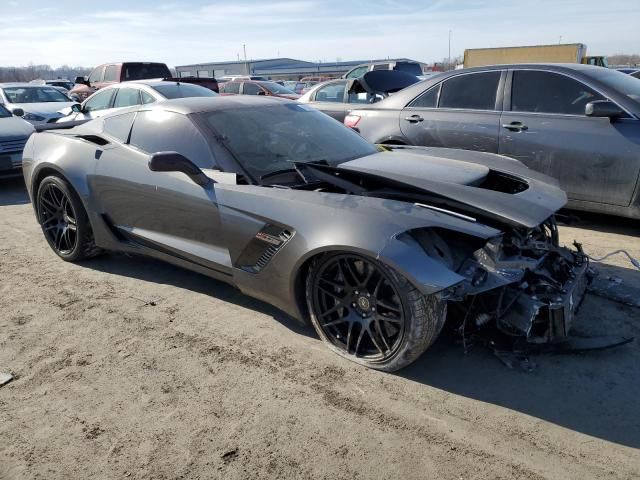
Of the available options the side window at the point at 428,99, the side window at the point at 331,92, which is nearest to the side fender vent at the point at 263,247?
the side window at the point at 428,99

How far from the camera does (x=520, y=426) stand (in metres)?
2.38

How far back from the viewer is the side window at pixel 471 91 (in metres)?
5.47

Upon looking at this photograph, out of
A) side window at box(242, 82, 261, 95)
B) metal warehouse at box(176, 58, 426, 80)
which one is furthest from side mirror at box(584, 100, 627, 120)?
metal warehouse at box(176, 58, 426, 80)

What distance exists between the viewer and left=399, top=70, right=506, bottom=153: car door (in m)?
5.38

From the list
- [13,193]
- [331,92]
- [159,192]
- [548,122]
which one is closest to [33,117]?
[13,193]

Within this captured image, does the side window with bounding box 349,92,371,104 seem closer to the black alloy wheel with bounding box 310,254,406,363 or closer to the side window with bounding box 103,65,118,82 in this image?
the black alloy wheel with bounding box 310,254,406,363

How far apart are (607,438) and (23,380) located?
9.78 ft

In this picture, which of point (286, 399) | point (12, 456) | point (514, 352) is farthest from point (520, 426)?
point (12, 456)

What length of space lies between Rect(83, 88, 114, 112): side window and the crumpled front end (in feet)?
26.9

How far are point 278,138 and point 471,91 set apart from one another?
9.62ft

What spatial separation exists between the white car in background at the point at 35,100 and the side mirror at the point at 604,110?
11.2 meters

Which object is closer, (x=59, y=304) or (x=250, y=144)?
(x=250, y=144)

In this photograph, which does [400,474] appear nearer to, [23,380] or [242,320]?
[242,320]

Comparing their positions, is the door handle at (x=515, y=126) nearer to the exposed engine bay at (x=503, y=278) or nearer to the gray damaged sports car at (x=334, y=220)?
the gray damaged sports car at (x=334, y=220)
